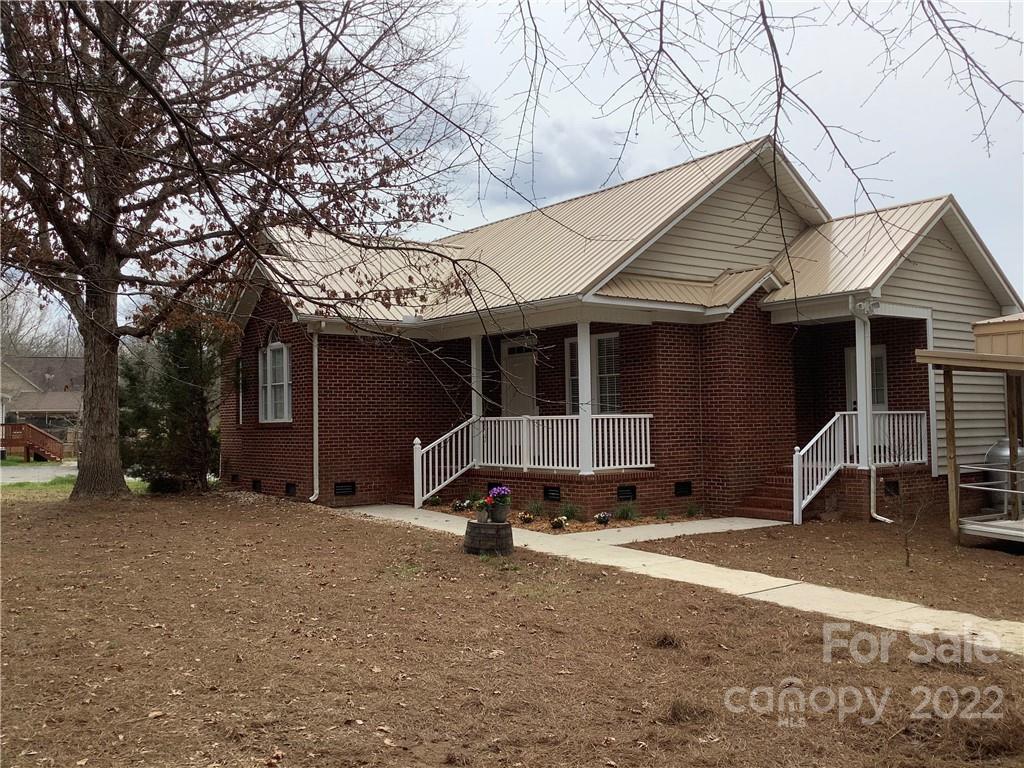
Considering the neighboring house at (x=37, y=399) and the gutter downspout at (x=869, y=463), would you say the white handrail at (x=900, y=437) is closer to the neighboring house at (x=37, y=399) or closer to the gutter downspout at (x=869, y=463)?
the gutter downspout at (x=869, y=463)

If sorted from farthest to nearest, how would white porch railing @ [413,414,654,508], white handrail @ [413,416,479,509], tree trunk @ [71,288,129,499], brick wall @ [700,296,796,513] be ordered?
1. tree trunk @ [71,288,129,499]
2. white handrail @ [413,416,479,509]
3. brick wall @ [700,296,796,513]
4. white porch railing @ [413,414,654,508]

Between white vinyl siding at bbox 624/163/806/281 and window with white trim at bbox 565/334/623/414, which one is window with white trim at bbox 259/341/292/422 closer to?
window with white trim at bbox 565/334/623/414

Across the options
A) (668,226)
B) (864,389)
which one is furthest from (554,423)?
(864,389)

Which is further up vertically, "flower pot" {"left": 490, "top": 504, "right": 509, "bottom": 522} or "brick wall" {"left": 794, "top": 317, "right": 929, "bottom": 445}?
"brick wall" {"left": 794, "top": 317, "right": 929, "bottom": 445}

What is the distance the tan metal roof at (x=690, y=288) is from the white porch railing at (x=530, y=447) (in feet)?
6.53

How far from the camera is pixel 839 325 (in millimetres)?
17141

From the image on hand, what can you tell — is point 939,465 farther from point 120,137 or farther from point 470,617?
point 120,137

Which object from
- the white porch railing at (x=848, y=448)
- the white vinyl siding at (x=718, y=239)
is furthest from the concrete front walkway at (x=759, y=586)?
the white vinyl siding at (x=718, y=239)

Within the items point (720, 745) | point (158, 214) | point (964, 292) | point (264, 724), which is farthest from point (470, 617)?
point (964, 292)

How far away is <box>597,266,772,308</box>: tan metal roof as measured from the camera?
14352 millimetres

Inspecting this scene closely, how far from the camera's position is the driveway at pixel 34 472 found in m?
28.4

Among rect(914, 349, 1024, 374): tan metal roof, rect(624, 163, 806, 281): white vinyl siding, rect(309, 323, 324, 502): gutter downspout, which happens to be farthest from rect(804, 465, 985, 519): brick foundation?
rect(309, 323, 324, 502): gutter downspout

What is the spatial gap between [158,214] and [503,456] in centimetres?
728

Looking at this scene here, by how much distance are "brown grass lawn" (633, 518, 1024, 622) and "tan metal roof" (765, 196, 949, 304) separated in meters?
3.83
